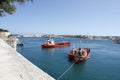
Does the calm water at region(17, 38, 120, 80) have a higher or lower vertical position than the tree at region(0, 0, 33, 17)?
lower

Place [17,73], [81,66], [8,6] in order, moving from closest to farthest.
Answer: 1. [17,73]
2. [8,6]
3. [81,66]

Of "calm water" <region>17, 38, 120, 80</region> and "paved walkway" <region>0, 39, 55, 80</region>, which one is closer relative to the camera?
"paved walkway" <region>0, 39, 55, 80</region>

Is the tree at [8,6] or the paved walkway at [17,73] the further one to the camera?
the tree at [8,6]

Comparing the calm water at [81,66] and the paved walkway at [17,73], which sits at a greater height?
the paved walkway at [17,73]

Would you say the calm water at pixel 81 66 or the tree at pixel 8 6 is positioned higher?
the tree at pixel 8 6

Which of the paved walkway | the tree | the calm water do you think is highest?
the tree

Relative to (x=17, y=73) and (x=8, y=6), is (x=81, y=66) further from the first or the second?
(x=17, y=73)

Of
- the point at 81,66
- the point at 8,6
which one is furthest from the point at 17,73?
the point at 81,66

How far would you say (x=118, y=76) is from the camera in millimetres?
27125

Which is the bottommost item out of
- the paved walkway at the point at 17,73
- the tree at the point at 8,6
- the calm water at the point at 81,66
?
the calm water at the point at 81,66

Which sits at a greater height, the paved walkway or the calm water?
the paved walkway

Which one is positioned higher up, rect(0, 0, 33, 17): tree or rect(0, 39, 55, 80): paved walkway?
rect(0, 0, 33, 17): tree

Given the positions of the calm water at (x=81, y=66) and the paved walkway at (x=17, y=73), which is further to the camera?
the calm water at (x=81, y=66)

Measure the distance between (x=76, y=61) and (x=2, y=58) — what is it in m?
27.8
